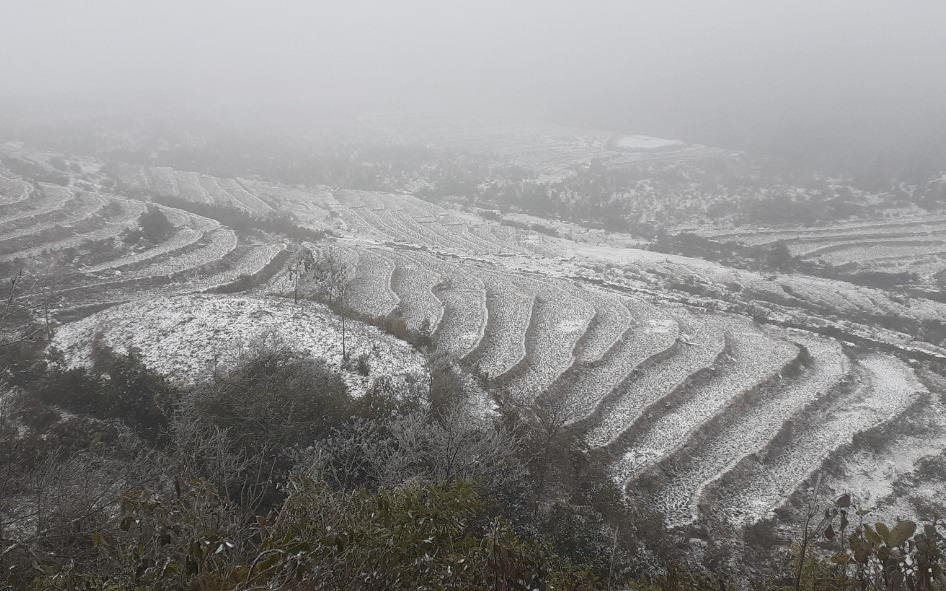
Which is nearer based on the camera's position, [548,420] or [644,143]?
[548,420]

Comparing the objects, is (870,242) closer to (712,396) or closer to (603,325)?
(603,325)

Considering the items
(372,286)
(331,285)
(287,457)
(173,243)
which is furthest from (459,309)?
(173,243)

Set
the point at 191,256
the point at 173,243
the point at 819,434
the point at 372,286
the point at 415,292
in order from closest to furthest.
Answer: the point at 819,434
the point at 415,292
the point at 372,286
the point at 191,256
the point at 173,243

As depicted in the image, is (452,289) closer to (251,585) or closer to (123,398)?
(123,398)

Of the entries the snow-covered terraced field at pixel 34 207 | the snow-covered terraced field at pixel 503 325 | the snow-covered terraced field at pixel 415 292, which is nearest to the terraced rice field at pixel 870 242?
the snow-covered terraced field at pixel 503 325

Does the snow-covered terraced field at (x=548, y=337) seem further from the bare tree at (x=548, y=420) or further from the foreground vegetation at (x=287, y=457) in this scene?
the foreground vegetation at (x=287, y=457)

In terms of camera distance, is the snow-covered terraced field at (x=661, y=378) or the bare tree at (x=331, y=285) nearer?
the snow-covered terraced field at (x=661, y=378)

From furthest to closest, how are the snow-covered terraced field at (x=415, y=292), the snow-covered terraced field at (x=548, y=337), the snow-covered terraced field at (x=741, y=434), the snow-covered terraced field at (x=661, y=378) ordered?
1. the snow-covered terraced field at (x=415, y=292)
2. the snow-covered terraced field at (x=548, y=337)
3. the snow-covered terraced field at (x=661, y=378)
4. the snow-covered terraced field at (x=741, y=434)
